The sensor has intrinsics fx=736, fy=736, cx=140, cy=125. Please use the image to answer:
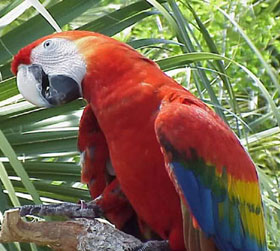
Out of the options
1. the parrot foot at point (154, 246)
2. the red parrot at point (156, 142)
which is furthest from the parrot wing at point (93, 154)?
the parrot foot at point (154, 246)

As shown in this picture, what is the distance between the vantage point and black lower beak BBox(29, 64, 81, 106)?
46.1 inches

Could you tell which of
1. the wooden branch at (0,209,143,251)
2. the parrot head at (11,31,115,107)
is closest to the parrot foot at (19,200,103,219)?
the wooden branch at (0,209,143,251)

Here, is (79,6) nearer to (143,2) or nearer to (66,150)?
(143,2)

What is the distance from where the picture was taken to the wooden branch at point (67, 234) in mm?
1028

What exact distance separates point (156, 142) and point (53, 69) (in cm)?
21

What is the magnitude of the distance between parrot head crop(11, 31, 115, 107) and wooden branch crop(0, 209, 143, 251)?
0.68 feet

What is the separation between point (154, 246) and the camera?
1176 millimetres

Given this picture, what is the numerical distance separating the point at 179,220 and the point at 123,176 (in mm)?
A: 115

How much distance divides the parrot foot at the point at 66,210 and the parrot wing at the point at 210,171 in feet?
0.56

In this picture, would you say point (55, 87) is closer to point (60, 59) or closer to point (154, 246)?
point (60, 59)

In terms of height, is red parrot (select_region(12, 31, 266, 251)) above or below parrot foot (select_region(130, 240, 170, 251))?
above

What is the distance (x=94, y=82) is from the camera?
117cm

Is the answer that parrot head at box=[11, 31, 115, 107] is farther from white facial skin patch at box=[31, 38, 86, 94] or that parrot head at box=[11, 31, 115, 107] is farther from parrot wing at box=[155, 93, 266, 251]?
parrot wing at box=[155, 93, 266, 251]

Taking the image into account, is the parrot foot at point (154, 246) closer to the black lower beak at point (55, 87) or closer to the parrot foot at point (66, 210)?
the parrot foot at point (66, 210)
